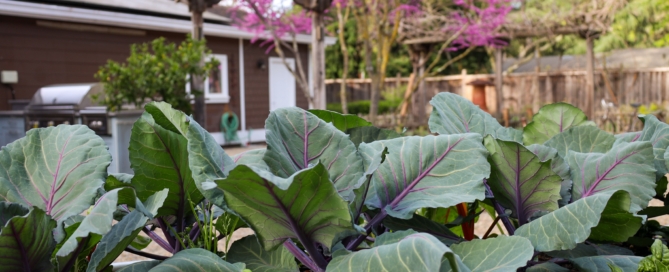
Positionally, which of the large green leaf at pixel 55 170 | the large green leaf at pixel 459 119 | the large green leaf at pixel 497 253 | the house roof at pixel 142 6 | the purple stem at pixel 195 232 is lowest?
the purple stem at pixel 195 232

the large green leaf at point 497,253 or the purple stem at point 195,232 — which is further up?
the large green leaf at point 497,253

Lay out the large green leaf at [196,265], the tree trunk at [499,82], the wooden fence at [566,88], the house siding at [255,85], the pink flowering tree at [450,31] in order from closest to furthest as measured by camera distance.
→ the large green leaf at [196,265], the pink flowering tree at [450,31], the house siding at [255,85], the tree trunk at [499,82], the wooden fence at [566,88]

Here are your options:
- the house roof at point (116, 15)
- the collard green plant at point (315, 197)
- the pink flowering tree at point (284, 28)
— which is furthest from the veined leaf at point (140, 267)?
the house roof at point (116, 15)

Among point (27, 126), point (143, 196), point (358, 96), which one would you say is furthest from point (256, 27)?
point (143, 196)

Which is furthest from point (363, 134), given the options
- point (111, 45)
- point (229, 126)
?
point (229, 126)

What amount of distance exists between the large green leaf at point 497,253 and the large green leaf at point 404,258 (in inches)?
1.8

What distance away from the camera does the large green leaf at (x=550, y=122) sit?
1076 millimetres

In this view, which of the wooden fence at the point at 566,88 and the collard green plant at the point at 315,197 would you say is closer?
the collard green plant at the point at 315,197

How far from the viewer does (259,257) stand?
76cm

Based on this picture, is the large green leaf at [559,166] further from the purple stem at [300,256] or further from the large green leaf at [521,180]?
the purple stem at [300,256]

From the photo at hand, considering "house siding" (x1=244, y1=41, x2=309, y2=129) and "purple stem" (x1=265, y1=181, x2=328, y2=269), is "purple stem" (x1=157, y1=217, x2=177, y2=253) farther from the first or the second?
"house siding" (x1=244, y1=41, x2=309, y2=129)

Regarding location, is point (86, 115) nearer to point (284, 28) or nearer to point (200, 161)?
point (284, 28)

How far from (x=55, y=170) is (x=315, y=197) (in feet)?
1.19

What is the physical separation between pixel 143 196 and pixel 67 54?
11.3 m
